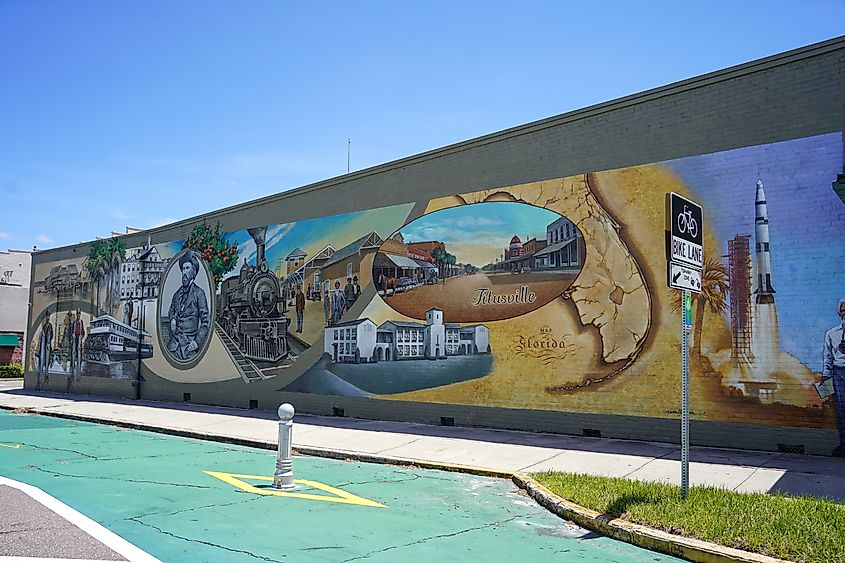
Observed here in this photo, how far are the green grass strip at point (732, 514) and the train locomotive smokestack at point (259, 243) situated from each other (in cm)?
1451

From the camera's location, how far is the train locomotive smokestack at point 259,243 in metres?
21.6

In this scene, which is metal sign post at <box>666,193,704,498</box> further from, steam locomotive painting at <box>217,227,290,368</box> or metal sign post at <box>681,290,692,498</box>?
steam locomotive painting at <box>217,227,290,368</box>

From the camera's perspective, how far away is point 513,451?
488 inches

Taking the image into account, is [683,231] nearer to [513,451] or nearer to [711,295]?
[711,295]

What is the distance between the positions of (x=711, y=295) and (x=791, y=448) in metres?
2.76

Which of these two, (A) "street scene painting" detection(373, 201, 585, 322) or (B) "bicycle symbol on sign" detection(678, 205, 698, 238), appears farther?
(A) "street scene painting" detection(373, 201, 585, 322)

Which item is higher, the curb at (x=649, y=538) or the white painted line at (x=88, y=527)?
the curb at (x=649, y=538)

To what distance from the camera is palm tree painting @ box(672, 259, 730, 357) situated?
12.2 meters

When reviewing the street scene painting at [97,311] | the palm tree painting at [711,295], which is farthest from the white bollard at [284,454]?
the street scene painting at [97,311]

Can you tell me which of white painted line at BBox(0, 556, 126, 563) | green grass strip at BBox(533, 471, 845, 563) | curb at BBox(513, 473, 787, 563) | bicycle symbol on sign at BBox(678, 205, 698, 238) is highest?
bicycle symbol on sign at BBox(678, 205, 698, 238)

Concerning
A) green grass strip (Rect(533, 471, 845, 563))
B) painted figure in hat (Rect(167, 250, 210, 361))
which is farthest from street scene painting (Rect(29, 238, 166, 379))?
green grass strip (Rect(533, 471, 845, 563))

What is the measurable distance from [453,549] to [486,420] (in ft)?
29.1

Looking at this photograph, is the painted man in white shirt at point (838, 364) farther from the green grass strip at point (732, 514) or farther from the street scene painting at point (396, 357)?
the street scene painting at point (396, 357)

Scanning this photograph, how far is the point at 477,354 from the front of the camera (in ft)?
51.3
